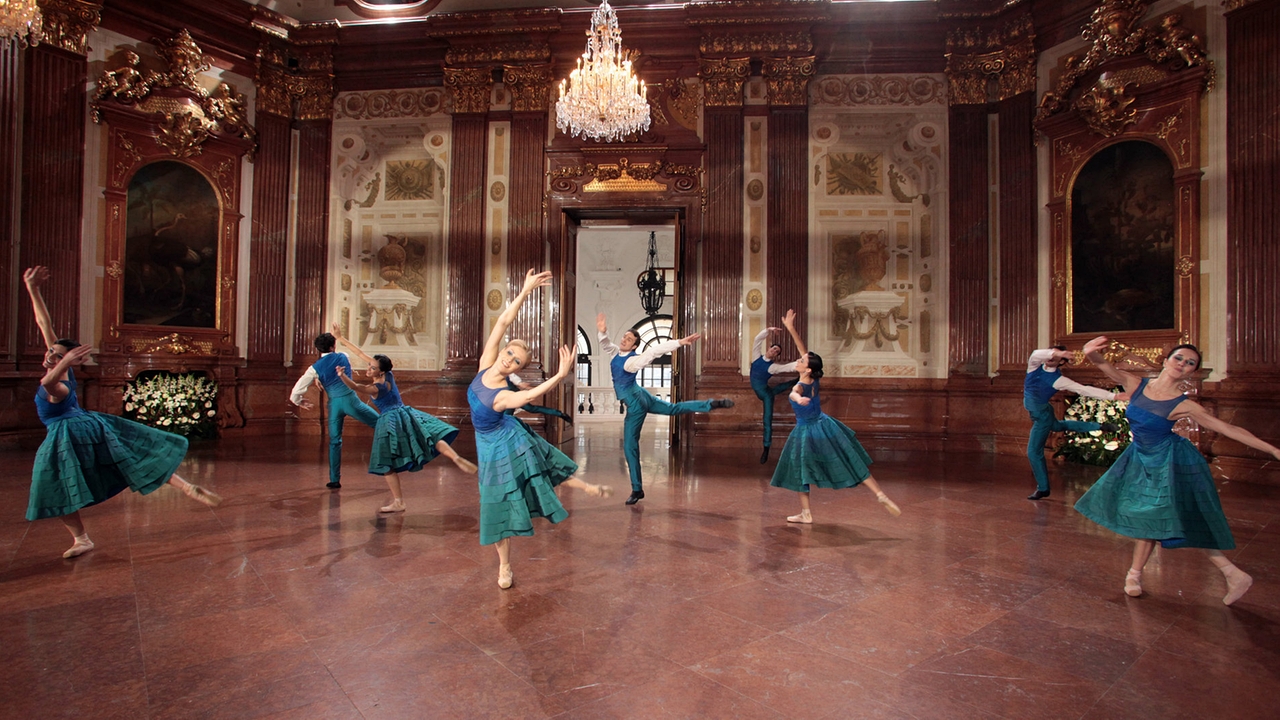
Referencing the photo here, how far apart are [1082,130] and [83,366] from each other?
567 inches

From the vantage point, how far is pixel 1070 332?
920 centimetres

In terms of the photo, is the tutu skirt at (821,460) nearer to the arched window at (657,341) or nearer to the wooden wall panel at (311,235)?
the wooden wall panel at (311,235)

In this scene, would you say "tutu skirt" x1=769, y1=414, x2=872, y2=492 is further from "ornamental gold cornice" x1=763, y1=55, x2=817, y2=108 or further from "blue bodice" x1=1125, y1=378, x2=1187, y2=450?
"ornamental gold cornice" x1=763, y1=55, x2=817, y2=108

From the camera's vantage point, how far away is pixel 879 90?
1056 cm

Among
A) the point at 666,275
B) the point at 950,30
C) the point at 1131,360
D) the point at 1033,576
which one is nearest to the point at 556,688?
the point at 1033,576

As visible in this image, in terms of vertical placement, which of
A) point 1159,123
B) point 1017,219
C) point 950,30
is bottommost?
point 1017,219

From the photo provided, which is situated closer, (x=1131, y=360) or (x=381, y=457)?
(x=381, y=457)

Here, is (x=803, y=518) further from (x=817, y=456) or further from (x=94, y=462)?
(x=94, y=462)

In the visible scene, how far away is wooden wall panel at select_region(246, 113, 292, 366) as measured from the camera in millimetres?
11047

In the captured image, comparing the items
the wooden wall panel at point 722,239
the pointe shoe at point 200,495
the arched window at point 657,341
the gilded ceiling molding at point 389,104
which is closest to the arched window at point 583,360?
the arched window at point 657,341

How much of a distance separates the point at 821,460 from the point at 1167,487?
2.11 meters

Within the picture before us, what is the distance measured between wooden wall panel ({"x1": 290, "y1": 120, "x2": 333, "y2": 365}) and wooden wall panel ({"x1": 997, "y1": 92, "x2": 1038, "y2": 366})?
10893mm

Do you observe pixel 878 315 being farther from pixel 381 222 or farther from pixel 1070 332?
pixel 381 222

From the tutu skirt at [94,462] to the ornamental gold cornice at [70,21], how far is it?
26.4ft
